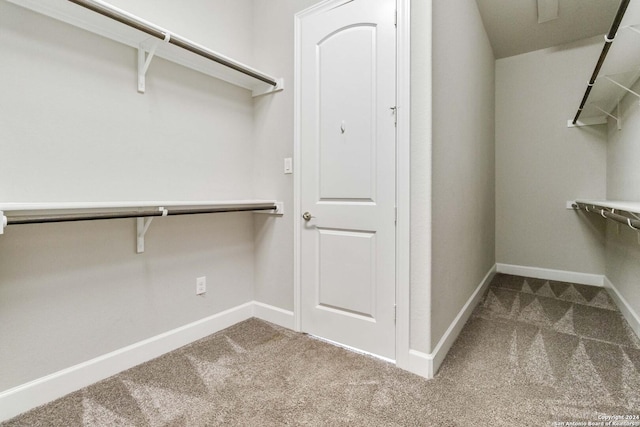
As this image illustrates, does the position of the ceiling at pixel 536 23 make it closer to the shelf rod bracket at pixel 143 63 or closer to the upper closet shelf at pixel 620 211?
the upper closet shelf at pixel 620 211

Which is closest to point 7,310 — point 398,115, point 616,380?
point 398,115

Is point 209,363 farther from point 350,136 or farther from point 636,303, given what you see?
point 636,303

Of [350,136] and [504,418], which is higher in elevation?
[350,136]

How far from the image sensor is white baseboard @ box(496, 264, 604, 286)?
10.7ft

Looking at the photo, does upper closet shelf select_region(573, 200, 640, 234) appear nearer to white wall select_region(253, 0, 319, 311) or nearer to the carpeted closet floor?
the carpeted closet floor

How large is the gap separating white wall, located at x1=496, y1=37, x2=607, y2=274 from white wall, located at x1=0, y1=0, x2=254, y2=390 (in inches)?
127

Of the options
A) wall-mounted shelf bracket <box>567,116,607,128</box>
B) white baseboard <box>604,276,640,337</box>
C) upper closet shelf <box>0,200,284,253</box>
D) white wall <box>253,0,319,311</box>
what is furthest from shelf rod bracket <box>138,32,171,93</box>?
wall-mounted shelf bracket <box>567,116,607,128</box>

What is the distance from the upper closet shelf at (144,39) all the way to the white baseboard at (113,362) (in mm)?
1503

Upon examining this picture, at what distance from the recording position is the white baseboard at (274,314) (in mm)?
2270

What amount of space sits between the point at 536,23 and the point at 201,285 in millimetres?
3802

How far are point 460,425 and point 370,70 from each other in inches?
73.2

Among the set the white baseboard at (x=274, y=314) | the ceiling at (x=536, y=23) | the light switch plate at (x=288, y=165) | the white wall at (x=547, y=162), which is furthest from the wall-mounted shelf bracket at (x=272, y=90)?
the white wall at (x=547, y=162)

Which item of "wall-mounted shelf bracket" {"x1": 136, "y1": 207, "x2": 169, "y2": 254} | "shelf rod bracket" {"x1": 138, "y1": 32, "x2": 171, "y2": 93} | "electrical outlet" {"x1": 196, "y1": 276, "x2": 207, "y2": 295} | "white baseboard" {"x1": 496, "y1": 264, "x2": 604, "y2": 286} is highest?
"shelf rod bracket" {"x1": 138, "y1": 32, "x2": 171, "y2": 93}

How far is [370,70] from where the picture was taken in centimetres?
184
